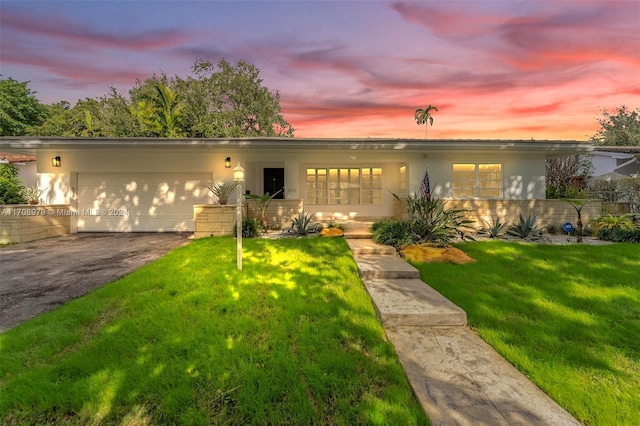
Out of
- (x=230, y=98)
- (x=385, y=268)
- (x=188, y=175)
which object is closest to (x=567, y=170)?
(x=385, y=268)

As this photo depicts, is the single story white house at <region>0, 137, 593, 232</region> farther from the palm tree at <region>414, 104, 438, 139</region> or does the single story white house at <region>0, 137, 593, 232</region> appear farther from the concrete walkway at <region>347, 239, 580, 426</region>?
the concrete walkway at <region>347, 239, 580, 426</region>

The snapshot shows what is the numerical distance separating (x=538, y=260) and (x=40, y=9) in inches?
583

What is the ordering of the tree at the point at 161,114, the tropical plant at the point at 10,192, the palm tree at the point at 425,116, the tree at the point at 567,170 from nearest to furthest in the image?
the tropical plant at the point at 10,192, the palm tree at the point at 425,116, the tree at the point at 567,170, the tree at the point at 161,114

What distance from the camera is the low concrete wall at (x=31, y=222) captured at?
8.46 metres

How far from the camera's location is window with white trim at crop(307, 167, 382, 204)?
12.0 metres

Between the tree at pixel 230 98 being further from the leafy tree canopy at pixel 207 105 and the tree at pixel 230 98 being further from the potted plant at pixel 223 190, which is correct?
the potted plant at pixel 223 190

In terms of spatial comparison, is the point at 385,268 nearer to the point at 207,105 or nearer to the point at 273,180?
the point at 273,180

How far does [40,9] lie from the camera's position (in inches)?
325

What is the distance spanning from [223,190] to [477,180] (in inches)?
372

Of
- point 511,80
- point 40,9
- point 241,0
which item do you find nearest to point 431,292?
point 241,0

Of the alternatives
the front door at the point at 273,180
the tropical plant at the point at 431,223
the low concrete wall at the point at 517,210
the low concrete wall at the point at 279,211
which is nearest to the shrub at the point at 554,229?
the low concrete wall at the point at 517,210

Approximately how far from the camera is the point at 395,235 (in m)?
7.73

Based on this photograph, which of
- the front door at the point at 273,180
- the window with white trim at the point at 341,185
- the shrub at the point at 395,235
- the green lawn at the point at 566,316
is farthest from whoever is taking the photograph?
the front door at the point at 273,180

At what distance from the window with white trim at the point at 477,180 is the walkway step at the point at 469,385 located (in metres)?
8.84
